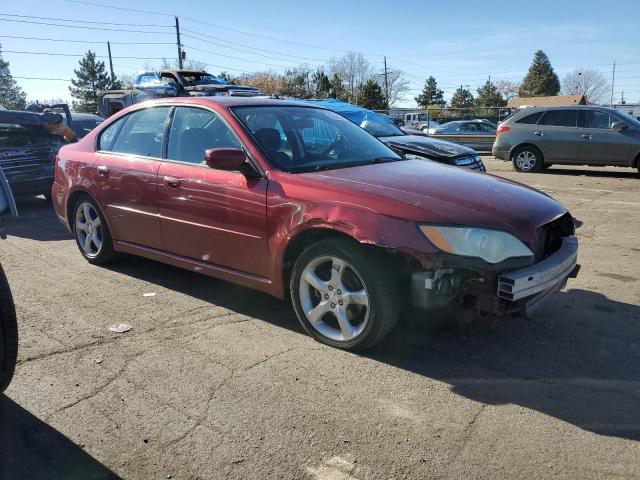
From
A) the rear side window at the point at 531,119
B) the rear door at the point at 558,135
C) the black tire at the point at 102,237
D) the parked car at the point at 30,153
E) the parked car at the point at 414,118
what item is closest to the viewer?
the black tire at the point at 102,237

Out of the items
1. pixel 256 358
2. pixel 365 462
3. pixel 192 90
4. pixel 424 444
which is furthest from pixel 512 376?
pixel 192 90

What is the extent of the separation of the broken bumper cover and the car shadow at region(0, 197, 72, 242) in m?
5.32

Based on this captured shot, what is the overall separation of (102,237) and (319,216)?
112 inches

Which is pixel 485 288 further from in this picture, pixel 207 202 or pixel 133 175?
pixel 133 175

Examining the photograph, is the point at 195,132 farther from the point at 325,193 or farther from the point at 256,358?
the point at 256,358

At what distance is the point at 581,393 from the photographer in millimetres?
3164

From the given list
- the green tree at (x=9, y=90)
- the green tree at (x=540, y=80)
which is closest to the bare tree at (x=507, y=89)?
the green tree at (x=540, y=80)

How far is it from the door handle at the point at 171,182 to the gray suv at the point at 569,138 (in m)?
11.4

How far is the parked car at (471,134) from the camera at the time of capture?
22.8m

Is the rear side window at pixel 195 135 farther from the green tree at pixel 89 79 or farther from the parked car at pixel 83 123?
the green tree at pixel 89 79

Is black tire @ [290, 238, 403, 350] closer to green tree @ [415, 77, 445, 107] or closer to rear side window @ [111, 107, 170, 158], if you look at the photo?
rear side window @ [111, 107, 170, 158]

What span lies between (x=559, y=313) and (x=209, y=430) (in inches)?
115

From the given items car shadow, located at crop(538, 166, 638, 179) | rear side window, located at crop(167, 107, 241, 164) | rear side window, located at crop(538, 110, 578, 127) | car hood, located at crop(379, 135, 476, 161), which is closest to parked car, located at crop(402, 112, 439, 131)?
car shadow, located at crop(538, 166, 638, 179)

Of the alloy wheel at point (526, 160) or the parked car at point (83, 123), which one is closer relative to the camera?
the parked car at point (83, 123)
